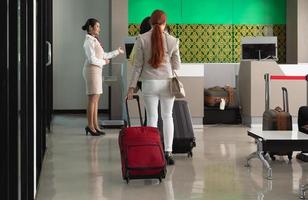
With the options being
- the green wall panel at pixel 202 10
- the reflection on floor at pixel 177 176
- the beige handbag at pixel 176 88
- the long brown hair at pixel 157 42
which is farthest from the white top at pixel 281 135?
the green wall panel at pixel 202 10

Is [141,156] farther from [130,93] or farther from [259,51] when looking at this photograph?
[259,51]

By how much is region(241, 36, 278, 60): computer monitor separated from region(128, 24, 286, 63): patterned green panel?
262 centimetres

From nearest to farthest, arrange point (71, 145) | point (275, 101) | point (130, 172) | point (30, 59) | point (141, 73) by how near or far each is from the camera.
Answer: point (30, 59), point (130, 172), point (141, 73), point (71, 145), point (275, 101)

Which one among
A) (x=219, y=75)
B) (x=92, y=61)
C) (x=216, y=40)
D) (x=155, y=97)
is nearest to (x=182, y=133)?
(x=155, y=97)

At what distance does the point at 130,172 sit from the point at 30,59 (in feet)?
4.91

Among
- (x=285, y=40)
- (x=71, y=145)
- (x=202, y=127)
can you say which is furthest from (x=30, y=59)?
(x=285, y=40)

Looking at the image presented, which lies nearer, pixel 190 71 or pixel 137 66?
pixel 137 66

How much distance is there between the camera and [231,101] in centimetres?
1169

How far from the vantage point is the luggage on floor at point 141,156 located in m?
5.51

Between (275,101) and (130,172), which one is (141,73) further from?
(275,101)

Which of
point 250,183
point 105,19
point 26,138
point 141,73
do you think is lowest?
point 250,183

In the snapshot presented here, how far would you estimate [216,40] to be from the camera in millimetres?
13945

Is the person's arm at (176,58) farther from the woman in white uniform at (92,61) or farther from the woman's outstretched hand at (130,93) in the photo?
the woman in white uniform at (92,61)

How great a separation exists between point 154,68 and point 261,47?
17.7 ft
